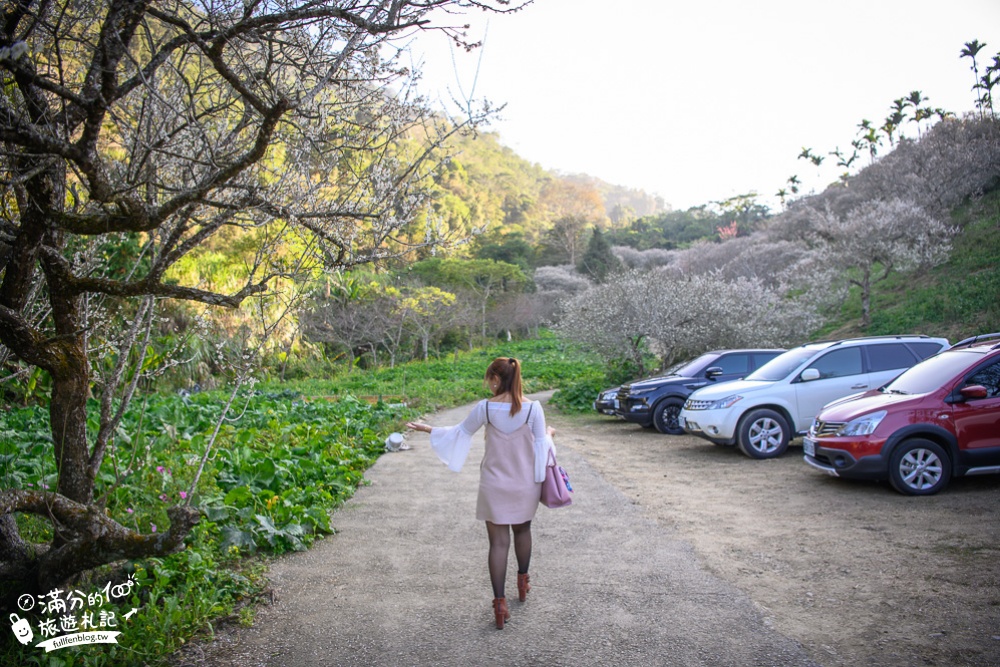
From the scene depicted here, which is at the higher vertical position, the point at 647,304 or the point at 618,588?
the point at 647,304

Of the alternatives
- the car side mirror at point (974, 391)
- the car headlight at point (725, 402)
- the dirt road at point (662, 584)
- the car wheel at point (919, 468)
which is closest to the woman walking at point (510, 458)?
the dirt road at point (662, 584)

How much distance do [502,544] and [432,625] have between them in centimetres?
67

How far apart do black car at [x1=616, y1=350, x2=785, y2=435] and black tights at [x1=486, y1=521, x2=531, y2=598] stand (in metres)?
10.1

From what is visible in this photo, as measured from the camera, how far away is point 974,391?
738 centimetres

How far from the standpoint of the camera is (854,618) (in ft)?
14.3

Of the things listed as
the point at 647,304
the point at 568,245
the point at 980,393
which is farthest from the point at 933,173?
the point at 568,245

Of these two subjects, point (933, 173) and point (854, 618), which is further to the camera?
point (933, 173)

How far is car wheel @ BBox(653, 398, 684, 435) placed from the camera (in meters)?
14.4

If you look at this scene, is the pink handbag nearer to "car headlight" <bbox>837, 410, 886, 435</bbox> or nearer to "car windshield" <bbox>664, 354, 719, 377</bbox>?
"car headlight" <bbox>837, 410, 886, 435</bbox>

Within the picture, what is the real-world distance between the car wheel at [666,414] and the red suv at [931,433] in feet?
21.1

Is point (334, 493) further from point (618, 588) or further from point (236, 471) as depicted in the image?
point (618, 588)

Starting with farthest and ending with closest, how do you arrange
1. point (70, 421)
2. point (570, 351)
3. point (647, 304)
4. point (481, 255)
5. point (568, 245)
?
point (568, 245) < point (481, 255) < point (570, 351) < point (647, 304) < point (70, 421)

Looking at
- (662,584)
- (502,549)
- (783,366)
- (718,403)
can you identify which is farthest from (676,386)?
(502,549)

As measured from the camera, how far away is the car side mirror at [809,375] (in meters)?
10.6
